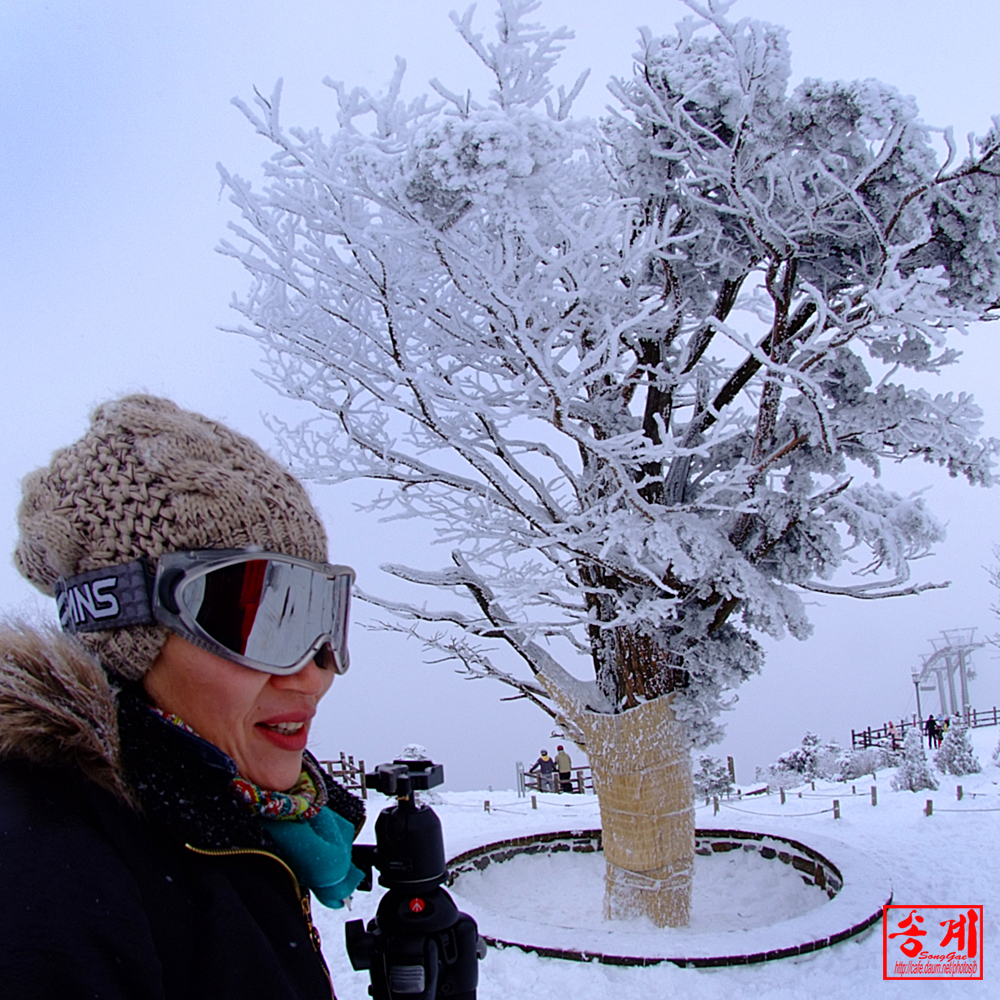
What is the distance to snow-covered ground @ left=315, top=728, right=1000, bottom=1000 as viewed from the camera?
4.94m

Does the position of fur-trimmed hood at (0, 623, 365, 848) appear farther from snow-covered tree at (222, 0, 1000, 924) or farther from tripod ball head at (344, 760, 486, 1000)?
snow-covered tree at (222, 0, 1000, 924)

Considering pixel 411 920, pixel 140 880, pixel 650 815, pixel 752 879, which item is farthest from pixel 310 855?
pixel 752 879

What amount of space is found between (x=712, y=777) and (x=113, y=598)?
60.2ft

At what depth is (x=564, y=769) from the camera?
58.1ft

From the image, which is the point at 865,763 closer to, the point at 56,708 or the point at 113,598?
the point at 113,598

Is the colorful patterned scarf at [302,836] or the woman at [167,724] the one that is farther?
the colorful patterned scarf at [302,836]

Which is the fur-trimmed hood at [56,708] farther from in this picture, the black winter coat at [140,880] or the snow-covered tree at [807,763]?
the snow-covered tree at [807,763]

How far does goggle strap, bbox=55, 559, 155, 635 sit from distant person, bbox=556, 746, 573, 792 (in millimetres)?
17037

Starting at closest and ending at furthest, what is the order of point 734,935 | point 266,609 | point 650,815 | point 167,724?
point 167,724 → point 266,609 → point 734,935 → point 650,815

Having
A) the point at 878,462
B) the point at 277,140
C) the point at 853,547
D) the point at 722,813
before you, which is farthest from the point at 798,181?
the point at 722,813

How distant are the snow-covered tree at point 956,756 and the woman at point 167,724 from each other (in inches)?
693

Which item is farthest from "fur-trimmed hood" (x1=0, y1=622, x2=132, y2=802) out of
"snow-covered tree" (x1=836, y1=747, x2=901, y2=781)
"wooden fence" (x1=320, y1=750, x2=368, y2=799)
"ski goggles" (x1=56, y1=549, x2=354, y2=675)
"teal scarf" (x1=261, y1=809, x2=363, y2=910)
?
"snow-covered tree" (x1=836, y1=747, x2=901, y2=781)

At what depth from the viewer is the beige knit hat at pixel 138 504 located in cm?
140

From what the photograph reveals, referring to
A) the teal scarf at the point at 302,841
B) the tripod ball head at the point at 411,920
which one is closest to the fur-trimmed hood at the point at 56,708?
the teal scarf at the point at 302,841
